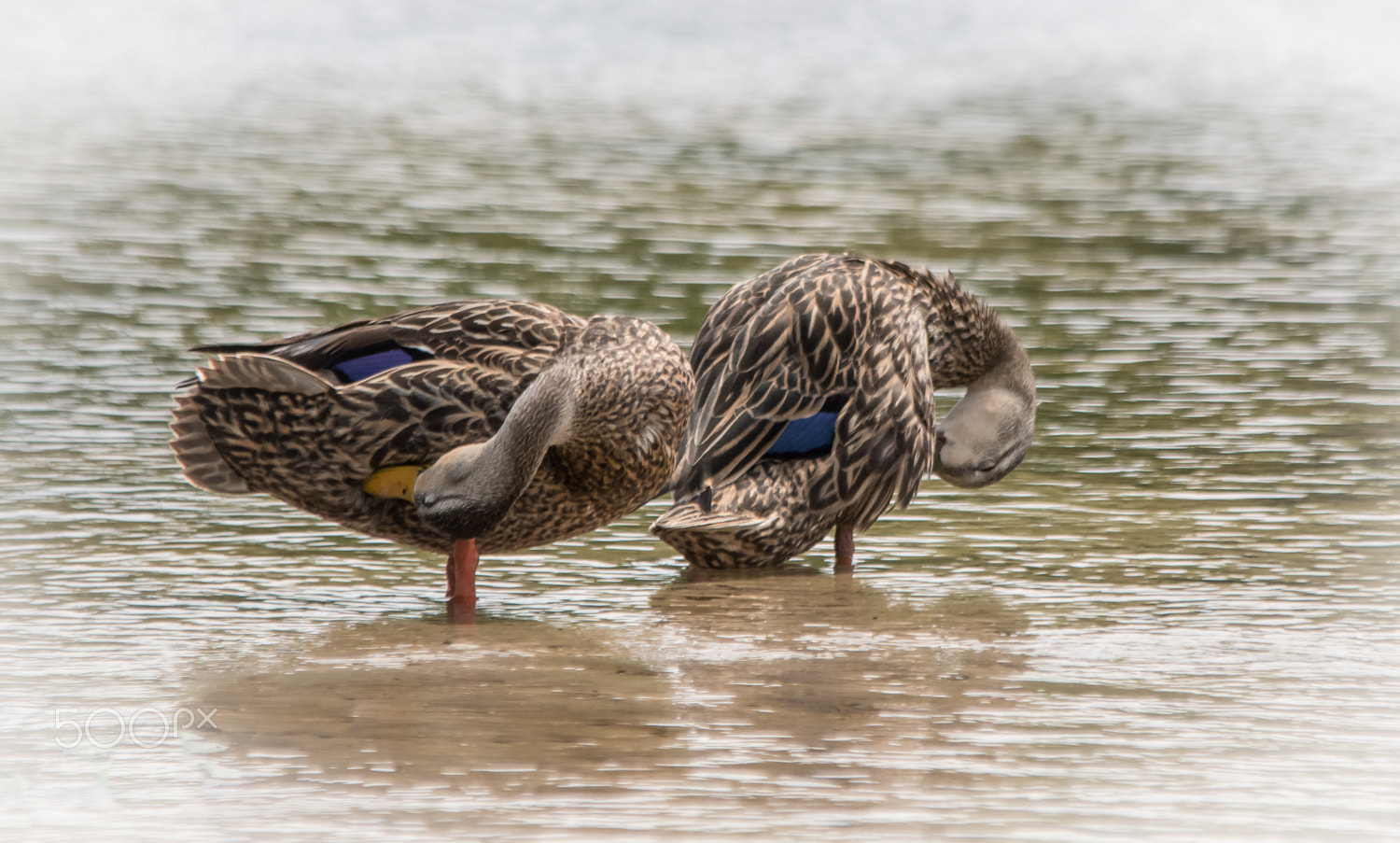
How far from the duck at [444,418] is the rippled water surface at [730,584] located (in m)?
0.40

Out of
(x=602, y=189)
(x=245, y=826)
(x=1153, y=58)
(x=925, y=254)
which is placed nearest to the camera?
(x=245, y=826)

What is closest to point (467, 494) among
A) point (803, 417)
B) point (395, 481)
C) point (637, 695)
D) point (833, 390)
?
point (395, 481)

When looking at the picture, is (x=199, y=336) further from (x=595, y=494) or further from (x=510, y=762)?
(x=510, y=762)

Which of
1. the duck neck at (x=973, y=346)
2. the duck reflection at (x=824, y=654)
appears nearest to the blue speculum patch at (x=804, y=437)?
the duck reflection at (x=824, y=654)

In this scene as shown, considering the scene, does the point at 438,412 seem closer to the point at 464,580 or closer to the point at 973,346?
the point at 464,580

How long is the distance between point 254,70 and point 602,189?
20241 mm

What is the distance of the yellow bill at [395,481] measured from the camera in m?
6.62

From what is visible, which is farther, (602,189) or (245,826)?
(602,189)

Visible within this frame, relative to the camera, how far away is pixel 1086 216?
18016 mm

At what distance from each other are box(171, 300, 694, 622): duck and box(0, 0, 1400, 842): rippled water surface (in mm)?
402

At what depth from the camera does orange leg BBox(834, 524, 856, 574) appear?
7855mm

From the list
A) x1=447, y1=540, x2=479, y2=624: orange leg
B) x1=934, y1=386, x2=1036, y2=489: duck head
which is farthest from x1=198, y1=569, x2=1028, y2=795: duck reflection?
x1=934, y1=386, x2=1036, y2=489: duck head

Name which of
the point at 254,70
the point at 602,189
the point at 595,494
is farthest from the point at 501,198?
the point at 254,70

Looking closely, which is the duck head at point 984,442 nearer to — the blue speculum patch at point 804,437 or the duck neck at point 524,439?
the blue speculum patch at point 804,437
